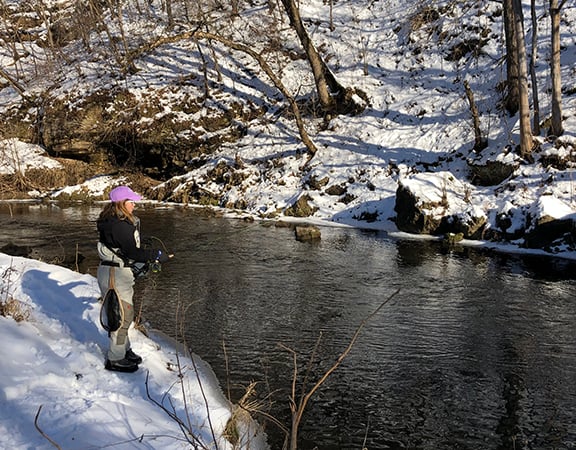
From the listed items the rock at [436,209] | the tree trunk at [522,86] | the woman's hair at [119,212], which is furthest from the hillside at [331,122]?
the woman's hair at [119,212]

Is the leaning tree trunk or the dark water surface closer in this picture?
the dark water surface

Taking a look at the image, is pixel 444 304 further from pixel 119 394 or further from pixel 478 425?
pixel 119 394

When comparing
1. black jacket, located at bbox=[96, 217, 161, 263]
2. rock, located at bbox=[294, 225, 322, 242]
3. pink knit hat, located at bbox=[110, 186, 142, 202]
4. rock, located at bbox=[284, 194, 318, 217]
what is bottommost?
rock, located at bbox=[294, 225, 322, 242]

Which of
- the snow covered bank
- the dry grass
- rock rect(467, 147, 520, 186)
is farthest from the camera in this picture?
rock rect(467, 147, 520, 186)

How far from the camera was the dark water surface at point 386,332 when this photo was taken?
16.4 feet

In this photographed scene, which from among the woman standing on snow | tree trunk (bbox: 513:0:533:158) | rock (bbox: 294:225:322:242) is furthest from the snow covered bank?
tree trunk (bbox: 513:0:533:158)

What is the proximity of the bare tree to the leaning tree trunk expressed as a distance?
31.9 feet

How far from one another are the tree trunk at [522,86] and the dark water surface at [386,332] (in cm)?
512

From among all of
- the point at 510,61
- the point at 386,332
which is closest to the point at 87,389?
the point at 386,332

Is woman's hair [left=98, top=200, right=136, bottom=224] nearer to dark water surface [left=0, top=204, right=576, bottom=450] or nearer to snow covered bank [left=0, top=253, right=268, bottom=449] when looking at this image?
dark water surface [left=0, top=204, right=576, bottom=450]

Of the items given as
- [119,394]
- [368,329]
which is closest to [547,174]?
[368,329]

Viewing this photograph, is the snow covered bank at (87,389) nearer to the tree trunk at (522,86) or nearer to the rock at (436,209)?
the rock at (436,209)

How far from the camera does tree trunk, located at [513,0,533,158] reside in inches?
604

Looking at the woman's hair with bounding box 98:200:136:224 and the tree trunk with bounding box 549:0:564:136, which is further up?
the tree trunk with bounding box 549:0:564:136
